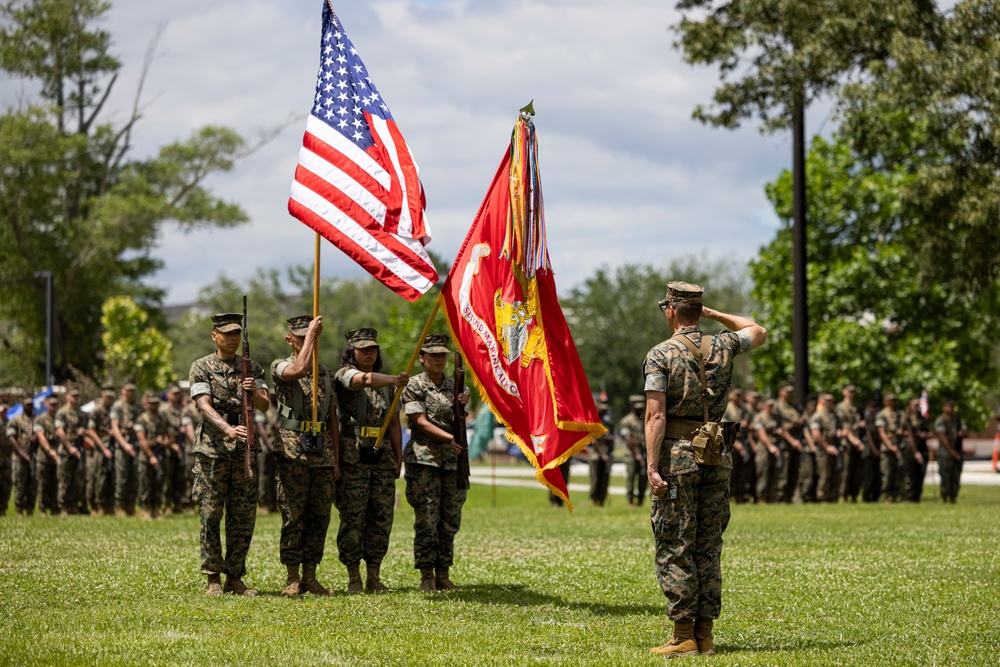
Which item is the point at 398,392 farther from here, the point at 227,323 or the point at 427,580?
the point at 427,580

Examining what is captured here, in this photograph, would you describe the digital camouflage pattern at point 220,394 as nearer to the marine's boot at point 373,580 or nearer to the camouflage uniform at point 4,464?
the marine's boot at point 373,580

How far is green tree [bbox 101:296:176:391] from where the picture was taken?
44781 mm

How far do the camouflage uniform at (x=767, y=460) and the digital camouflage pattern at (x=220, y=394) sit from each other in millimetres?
16266

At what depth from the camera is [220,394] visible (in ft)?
34.8

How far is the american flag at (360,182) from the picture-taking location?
1033cm

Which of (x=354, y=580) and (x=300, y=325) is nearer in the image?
(x=300, y=325)

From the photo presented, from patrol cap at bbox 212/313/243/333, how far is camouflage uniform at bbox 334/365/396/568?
3.11ft

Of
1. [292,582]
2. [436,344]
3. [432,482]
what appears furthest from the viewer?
[436,344]

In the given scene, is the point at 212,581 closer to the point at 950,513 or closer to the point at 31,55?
the point at 950,513

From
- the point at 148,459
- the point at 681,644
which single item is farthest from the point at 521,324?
the point at 148,459

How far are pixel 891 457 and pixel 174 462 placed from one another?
13868 millimetres

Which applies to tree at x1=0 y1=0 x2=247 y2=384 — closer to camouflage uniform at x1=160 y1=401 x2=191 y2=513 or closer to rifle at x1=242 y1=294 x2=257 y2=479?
camouflage uniform at x1=160 y1=401 x2=191 y2=513

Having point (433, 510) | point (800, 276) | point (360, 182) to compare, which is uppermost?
point (800, 276)

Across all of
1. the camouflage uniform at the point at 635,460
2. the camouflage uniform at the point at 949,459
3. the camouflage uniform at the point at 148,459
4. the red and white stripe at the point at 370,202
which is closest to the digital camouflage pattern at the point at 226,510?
the red and white stripe at the point at 370,202
